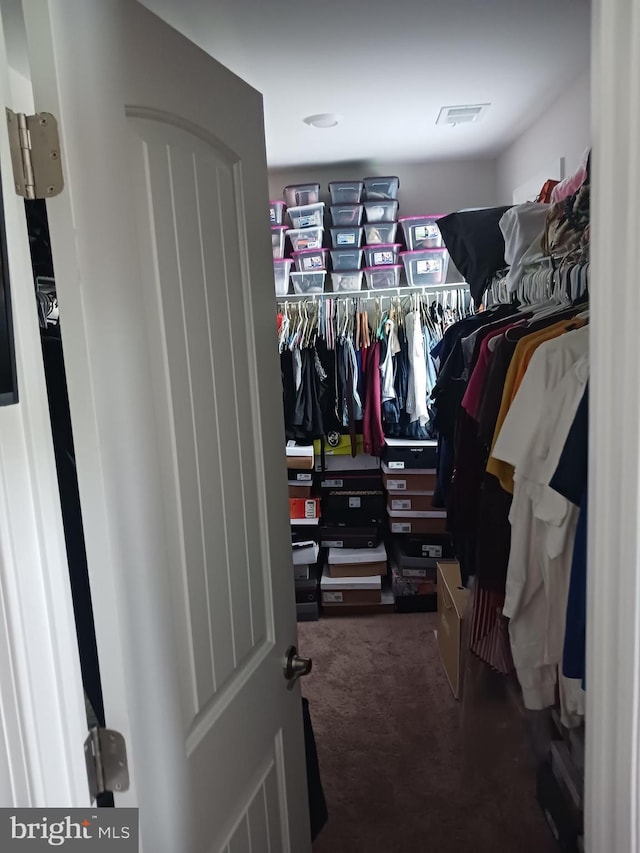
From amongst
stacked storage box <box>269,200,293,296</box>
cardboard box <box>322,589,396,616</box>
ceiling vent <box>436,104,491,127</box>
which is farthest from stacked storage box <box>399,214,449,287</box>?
cardboard box <box>322,589,396,616</box>

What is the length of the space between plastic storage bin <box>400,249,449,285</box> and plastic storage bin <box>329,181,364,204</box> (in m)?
0.41

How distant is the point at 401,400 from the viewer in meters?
3.37

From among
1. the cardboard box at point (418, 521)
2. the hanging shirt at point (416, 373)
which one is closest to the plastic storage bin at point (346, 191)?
the hanging shirt at point (416, 373)

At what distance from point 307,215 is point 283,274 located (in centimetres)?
35

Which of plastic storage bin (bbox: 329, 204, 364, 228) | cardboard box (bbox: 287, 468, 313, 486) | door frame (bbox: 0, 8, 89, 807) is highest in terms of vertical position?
plastic storage bin (bbox: 329, 204, 364, 228)

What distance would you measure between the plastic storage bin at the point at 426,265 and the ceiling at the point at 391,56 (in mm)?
610

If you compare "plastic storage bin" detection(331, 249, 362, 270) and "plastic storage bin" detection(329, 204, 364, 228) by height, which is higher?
"plastic storage bin" detection(329, 204, 364, 228)

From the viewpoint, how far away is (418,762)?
7.29ft

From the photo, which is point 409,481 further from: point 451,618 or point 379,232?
→ point 379,232

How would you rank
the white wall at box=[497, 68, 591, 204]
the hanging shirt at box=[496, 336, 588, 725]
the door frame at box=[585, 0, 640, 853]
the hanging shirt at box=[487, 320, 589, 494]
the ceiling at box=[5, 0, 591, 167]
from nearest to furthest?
the door frame at box=[585, 0, 640, 853], the hanging shirt at box=[496, 336, 588, 725], the hanging shirt at box=[487, 320, 589, 494], the ceiling at box=[5, 0, 591, 167], the white wall at box=[497, 68, 591, 204]

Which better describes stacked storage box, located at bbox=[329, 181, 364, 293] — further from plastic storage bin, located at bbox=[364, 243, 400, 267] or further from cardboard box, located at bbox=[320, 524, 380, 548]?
cardboard box, located at bbox=[320, 524, 380, 548]

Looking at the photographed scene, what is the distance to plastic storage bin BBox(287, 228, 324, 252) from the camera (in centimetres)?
338

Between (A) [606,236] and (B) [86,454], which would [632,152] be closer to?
(A) [606,236]

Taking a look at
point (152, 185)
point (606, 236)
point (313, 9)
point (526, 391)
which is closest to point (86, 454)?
point (152, 185)
